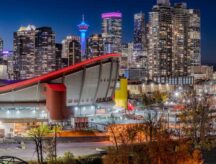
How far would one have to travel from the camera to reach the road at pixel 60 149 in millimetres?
34344

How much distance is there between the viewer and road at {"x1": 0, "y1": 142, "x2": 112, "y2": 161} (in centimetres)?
3434

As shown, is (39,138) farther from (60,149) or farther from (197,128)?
(197,128)

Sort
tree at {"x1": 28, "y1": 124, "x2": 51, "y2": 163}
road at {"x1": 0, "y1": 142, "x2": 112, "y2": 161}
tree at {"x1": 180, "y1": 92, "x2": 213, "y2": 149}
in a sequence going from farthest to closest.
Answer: tree at {"x1": 180, "y1": 92, "x2": 213, "y2": 149} < road at {"x1": 0, "y1": 142, "x2": 112, "y2": 161} < tree at {"x1": 28, "y1": 124, "x2": 51, "y2": 163}

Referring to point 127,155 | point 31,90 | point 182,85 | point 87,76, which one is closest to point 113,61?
point 87,76

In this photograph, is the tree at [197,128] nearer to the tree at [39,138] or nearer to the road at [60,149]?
the road at [60,149]

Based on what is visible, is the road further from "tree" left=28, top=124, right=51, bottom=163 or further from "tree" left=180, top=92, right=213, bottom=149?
"tree" left=180, top=92, right=213, bottom=149

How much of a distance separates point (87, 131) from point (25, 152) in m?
10.9

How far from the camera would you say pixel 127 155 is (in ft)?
97.8

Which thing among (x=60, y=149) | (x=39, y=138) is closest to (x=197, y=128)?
(x=60, y=149)

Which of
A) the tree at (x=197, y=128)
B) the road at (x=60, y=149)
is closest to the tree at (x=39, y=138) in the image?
the road at (x=60, y=149)

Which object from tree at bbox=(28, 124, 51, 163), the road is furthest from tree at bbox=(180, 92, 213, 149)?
tree at bbox=(28, 124, 51, 163)

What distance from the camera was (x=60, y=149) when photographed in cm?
3688

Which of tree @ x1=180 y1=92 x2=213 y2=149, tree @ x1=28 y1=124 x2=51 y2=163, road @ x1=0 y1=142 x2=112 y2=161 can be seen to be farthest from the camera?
tree @ x1=180 y1=92 x2=213 y2=149

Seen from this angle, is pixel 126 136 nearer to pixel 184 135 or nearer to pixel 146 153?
pixel 146 153
